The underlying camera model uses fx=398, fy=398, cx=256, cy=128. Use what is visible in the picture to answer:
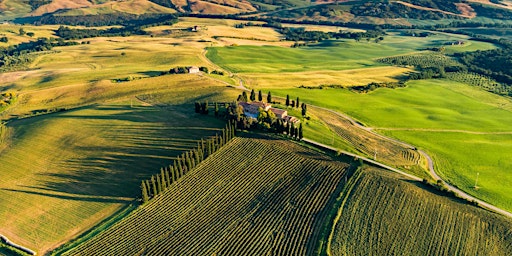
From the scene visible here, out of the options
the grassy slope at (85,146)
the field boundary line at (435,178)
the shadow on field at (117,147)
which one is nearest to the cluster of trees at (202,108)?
the shadow on field at (117,147)

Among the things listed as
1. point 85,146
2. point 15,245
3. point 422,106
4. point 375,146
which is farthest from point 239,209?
point 422,106

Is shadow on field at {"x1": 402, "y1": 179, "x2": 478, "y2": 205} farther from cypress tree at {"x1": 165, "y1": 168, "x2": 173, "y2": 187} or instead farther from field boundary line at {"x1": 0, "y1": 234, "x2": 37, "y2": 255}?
field boundary line at {"x1": 0, "y1": 234, "x2": 37, "y2": 255}

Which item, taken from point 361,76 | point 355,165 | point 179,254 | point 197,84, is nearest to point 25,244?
point 179,254

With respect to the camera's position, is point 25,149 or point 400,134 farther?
point 400,134

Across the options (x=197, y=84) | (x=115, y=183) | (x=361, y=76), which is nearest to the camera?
(x=115, y=183)

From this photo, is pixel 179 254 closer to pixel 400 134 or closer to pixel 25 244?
pixel 25 244

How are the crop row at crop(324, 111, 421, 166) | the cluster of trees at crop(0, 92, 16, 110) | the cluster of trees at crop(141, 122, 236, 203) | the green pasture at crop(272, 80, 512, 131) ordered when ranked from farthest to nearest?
the cluster of trees at crop(0, 92, 16, 110), the green pasture at crop(272, 80, 512, 131), the crop row at crop(324, 111, 421, 166), the cluster of trees at crop(141, 122, 236, 203)

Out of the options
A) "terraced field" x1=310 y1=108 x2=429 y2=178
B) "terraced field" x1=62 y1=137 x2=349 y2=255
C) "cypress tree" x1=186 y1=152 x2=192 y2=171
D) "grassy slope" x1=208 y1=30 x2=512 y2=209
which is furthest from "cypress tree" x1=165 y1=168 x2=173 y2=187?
"grassy slope" x1=208 y1=30 x2=512 y2=209
